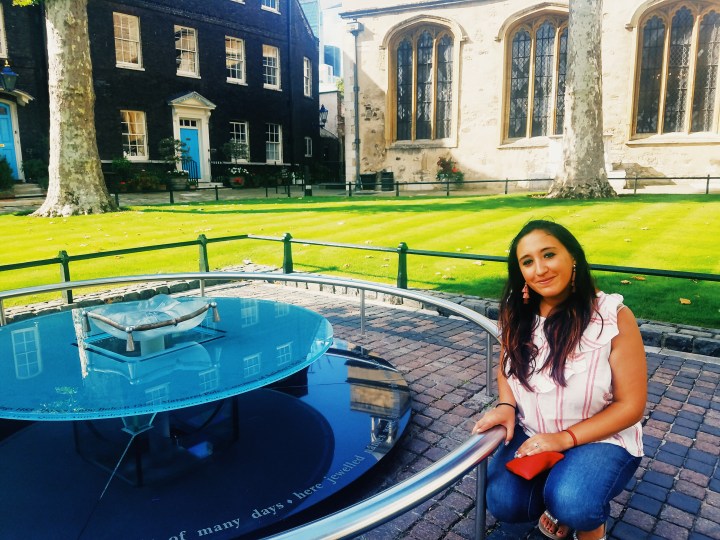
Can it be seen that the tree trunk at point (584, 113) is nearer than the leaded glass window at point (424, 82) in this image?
Yes

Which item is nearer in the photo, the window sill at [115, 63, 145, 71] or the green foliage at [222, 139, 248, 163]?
the window sill at [115, 63, 145, 71]

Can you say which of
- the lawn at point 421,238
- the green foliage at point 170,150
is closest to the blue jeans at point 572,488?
the lawn at point 421,238

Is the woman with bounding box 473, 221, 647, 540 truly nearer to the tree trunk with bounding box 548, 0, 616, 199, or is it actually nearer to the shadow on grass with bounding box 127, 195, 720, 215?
the shadow on grass with bounding box 127, 195, 720, 215

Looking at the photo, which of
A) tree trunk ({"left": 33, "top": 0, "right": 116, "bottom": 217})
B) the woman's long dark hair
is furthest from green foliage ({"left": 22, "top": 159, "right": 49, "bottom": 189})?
the woman's long dark hair

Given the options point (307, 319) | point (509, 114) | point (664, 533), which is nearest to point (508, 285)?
point (664, 533)

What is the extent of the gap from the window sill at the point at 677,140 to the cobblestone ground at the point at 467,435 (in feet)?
61.7

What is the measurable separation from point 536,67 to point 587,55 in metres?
7.86

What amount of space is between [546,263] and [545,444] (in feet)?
2.45

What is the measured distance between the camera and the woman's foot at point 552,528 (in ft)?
8.68

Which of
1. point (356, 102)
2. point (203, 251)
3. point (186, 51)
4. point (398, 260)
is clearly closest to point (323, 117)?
point (356, 102)

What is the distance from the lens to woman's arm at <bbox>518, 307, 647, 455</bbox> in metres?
2.25

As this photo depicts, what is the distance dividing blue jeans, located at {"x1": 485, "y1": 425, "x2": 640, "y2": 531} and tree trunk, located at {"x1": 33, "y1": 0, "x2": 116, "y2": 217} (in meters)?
15.4

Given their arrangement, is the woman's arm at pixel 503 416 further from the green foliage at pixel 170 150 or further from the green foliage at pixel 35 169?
the green foliage at pixel 170 150

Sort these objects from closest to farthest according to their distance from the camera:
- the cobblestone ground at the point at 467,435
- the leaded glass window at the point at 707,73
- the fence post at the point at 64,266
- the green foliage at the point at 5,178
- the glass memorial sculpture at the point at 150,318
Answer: the cobblestone ground at the point at 467,435 < the glass memorial sculpture at the point at 150,318 < the fence post at the point at 64,266 < the green foliage at the point at 5,178 < the leaded glass window at the point at 707,73
